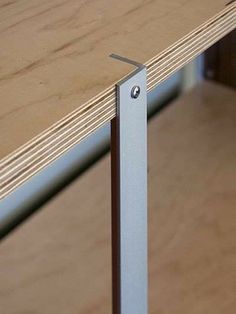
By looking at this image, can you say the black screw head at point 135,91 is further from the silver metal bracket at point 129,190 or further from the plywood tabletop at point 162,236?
the plywood tabletop at point 162,236

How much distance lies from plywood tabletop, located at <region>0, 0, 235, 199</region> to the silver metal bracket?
0.01m

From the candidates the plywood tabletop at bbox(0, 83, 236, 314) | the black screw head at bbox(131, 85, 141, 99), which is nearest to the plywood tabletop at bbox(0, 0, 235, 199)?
the black screw head at bbox(131, 85, 141, 99)

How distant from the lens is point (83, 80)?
47 centimetres

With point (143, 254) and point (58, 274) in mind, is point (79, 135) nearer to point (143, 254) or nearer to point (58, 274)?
point (143, 254)

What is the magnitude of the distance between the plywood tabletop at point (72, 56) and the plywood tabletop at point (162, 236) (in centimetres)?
34

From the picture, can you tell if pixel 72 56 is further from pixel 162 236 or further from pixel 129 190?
pixel 162 236

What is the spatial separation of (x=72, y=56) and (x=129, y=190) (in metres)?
0.10

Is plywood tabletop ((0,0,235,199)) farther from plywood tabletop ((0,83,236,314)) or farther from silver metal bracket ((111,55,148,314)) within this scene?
plywood tabletop ((0,83,236,314))

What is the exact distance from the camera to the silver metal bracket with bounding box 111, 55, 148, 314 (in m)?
0.48

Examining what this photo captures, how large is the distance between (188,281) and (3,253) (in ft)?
0.71

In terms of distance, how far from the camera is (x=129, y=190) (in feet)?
1.65

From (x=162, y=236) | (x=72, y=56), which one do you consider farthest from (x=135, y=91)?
(x=162, y=236)

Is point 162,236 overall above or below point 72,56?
below

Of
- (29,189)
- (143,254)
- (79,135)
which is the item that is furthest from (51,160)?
(29,189)
